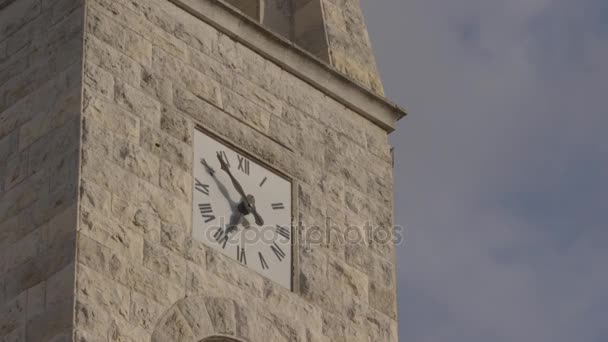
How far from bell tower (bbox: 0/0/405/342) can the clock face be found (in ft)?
0.06

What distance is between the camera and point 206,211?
840 inches

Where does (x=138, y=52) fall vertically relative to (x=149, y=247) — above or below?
above

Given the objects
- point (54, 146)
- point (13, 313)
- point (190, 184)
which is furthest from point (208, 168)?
point (13, 313)

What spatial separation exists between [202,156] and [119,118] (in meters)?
1.00

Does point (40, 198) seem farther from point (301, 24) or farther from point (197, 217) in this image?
point (301, 24)

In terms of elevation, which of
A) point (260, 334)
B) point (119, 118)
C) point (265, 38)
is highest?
point (265, 38)

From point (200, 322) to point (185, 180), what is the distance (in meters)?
1.41

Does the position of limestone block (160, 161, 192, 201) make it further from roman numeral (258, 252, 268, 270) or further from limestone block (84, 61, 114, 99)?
roman numeral (258, 252, 268, 270)

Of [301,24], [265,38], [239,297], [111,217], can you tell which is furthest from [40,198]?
[301,24]

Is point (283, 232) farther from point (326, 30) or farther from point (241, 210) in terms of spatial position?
point (326, 30)

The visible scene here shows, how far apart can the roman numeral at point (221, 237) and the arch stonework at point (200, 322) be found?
0.61m

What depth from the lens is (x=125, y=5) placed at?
21.7 metres

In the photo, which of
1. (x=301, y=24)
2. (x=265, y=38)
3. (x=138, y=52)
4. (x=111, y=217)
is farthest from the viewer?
(x=301, y=24)

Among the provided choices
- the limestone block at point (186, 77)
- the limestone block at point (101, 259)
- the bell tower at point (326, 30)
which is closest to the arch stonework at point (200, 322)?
the limestone block at point (101, 259)
